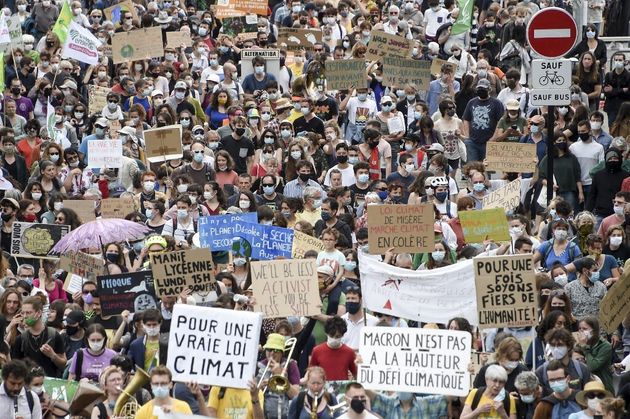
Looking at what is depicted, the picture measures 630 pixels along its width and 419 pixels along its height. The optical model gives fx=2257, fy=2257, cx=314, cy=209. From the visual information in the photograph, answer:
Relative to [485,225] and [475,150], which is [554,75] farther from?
[475,150]

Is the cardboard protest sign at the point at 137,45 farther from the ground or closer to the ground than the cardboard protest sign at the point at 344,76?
closer to the ground

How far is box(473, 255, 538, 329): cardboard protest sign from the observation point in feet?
62.3

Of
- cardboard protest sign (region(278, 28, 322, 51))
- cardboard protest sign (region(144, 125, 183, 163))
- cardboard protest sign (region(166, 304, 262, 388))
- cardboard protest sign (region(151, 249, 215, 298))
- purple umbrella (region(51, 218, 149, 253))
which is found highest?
cardboard protest sign (region(166, 304, 262, 388))

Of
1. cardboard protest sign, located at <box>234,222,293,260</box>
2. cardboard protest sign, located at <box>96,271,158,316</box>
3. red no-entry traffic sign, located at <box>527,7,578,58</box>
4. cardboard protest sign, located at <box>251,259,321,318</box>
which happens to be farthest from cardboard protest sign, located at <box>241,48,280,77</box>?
cardboard protest sign, located at <box>251,259,321,318</box>

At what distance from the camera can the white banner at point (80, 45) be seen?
32781mm

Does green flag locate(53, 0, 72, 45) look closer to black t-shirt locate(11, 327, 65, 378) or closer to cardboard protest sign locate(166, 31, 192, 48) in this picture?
cardboard protest sign locate(166, 31, 192, 48)

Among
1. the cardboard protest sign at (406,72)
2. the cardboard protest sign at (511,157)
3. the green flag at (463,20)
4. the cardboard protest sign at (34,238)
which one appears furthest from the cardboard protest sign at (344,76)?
the cardboard protest sign at (34,238)

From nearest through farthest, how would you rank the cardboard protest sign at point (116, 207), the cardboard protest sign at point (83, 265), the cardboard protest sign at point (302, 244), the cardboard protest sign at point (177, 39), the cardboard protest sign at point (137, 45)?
the cardboard protest sign at point (302, 244)
the cardboard protest sign at point (83, 265)
the cardboard protest sign at point (116, 207)
the cardboard protest sign at point (137, 45)
the cardboard protest sign at point (177, 39)

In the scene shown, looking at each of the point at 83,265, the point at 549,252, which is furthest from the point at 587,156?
the point at 83,265

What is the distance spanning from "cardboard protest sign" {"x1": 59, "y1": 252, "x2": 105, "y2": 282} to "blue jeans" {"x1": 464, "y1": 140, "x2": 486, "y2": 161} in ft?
22.1

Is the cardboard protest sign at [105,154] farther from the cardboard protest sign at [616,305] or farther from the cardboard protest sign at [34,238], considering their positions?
the cardboard protest sign at [616,305]

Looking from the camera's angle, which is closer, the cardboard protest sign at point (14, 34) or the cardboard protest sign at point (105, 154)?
the cardboard protest sign at point (105, 154)

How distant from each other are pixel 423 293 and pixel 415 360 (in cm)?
241

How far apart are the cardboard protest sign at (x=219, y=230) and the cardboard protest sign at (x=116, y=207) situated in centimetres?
256
